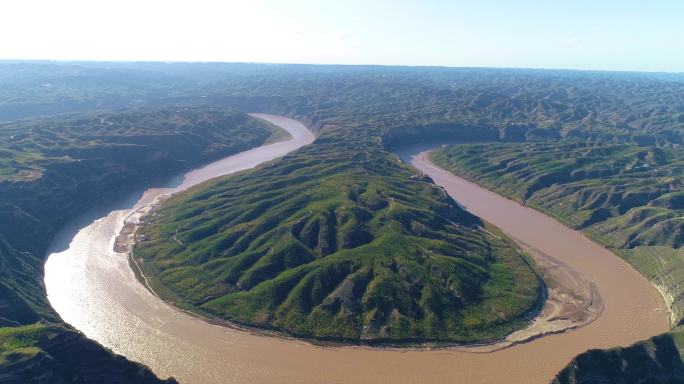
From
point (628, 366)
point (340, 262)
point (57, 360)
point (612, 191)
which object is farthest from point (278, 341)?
point (612, 191)

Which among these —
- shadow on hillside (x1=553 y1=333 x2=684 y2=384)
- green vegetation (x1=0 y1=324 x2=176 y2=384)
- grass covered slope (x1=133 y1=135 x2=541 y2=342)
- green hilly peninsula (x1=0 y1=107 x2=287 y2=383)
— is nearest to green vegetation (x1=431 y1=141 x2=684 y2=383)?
shadow on hillside (x1=553 y1=333 x2=684 y2=384)

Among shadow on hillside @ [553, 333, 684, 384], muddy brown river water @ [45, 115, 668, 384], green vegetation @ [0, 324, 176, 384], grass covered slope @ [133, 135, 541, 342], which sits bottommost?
muddy brown river water @ [45, 115, 668, 384]

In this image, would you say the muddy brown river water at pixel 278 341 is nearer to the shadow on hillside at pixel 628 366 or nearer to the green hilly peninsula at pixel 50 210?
the green hilly peninsula at pixel 50 210

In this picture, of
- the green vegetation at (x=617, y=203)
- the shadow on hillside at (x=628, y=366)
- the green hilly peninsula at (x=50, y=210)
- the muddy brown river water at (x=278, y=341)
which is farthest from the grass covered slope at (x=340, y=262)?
the green hilly peninsula at (x=50, y=210)

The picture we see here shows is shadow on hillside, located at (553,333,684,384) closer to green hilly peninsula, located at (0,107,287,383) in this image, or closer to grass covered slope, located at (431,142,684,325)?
grass covered slope, located at (431,142,684,325)

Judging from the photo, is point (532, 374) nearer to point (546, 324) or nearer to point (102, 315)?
point (546, 324)

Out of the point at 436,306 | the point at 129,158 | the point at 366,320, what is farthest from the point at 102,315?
the point at 129,158
